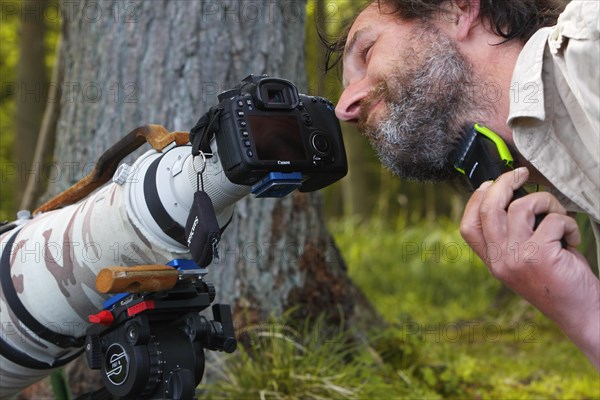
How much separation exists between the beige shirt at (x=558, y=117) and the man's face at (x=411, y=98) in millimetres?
337

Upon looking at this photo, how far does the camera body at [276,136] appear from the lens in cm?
203

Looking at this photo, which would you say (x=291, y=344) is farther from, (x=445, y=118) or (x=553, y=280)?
(x=553, y=280)

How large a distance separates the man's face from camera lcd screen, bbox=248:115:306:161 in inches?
20.7

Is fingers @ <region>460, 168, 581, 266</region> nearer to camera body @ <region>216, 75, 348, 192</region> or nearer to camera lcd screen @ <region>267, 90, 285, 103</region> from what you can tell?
camera body @ <region>216, 75, 348, 192</region>

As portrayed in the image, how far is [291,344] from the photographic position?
11.4 feet

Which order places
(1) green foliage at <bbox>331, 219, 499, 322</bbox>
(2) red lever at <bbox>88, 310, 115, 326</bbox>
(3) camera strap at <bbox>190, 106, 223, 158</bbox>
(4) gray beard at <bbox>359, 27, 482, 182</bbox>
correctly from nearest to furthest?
(3) camera strap at <bbox>190, 106, 223, 158</bbox>, (2) red lever at <bbox>88, 310, 115, 326</bbox>, (4) gray beard at <bbox>359, 27, 482, 182</bbox>, (1) green foliage at <bbox>331, 219, 499, 322</bbox>

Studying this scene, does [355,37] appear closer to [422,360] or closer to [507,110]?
[507,110]

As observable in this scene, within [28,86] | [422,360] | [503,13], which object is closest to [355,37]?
[503,13]

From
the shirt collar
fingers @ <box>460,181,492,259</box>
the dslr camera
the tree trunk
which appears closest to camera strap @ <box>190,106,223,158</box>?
the dslr camera

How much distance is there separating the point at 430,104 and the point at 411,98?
2.4 inches

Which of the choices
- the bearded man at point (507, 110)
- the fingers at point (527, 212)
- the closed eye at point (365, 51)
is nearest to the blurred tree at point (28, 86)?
Answer: the bearded man at point (507, 110)

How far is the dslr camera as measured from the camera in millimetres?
2031

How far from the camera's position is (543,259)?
182 centimetres

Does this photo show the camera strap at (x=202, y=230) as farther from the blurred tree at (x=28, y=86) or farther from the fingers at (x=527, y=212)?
the blurred tree at (x=28, y=86)
